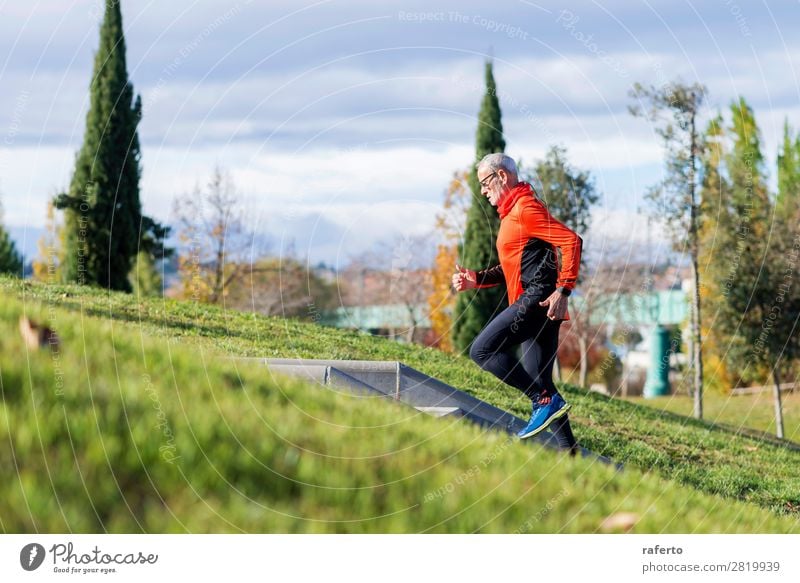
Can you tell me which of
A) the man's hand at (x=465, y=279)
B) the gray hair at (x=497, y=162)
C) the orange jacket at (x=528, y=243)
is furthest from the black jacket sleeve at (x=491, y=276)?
the gray hair at (x=497, y=162)

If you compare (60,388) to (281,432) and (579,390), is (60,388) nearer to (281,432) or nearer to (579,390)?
(281,432)

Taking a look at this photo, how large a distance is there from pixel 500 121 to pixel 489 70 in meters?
3.65

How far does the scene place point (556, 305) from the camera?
7109 mm

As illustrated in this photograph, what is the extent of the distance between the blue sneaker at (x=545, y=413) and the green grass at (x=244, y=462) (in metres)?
0.94

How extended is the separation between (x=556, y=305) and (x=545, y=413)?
3.67 feet

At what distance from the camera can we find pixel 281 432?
515 centimetres

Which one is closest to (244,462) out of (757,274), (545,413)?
(545,413)

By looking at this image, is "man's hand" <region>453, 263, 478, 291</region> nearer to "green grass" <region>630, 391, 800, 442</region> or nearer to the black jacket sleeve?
the black jacket sleeve

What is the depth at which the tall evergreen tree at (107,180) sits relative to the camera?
2141 cm

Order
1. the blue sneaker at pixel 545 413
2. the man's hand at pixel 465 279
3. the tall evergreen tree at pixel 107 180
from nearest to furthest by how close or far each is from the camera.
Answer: the blue sneaker at pixel 545 413
the man's hand at pixel 465 279
the tall evergreen tree at pixel 107 180
